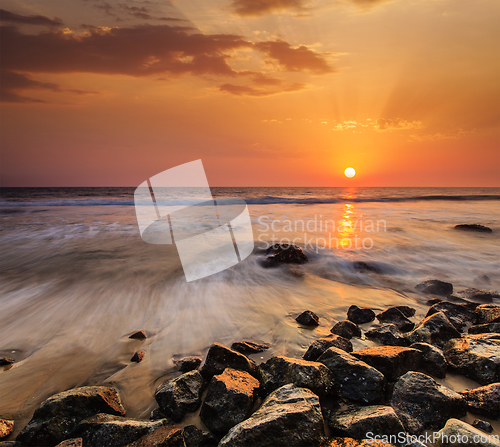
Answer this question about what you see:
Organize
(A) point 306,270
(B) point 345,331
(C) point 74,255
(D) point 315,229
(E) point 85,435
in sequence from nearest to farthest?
(E) point 85,435, (B) point 345,331, (A) point 306,270, (C) point 74,255, (D) point 315,229

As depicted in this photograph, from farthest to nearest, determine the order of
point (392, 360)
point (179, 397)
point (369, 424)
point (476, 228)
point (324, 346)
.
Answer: point (476, 228) < point (324, 346) < point (392, 360) < point (179, 397) < point (369, 424)

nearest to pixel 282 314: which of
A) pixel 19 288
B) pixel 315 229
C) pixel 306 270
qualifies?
pixel 306 270

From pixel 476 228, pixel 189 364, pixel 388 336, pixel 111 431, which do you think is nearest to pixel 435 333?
pixel 388 336

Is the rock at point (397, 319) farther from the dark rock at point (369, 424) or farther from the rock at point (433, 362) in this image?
the dark rock at point (369, 424)

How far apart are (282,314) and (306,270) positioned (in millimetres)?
2108

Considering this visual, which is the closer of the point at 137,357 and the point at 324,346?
the point at 324,346

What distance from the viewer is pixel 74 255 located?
6844 millimetres

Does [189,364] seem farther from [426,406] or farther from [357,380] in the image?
[426,406]

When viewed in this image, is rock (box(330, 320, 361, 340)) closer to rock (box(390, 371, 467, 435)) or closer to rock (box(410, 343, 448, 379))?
rock (box(410, 343, 448, 379))

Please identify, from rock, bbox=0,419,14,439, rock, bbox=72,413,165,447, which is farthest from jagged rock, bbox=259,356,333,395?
rock, bbox=0,419,14,439

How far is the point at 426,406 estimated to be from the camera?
1.92 metres

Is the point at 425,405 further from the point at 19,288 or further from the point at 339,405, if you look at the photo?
the point at 19,288

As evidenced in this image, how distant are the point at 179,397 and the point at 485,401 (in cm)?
230

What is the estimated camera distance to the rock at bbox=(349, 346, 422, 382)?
2266 mm
